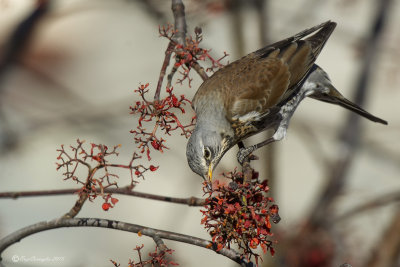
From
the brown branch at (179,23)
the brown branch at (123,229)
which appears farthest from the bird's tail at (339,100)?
the brown branch at (123,229)

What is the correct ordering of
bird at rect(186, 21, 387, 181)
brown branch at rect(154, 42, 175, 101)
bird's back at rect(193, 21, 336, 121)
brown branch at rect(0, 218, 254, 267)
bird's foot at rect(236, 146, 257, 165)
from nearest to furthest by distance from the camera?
brown branch at rect(0, 218, 254, 267) < brown branch at rect(154, 42, 175, 101) < bird's foot at rect(236, 146, 257, 165) < bird at rect(186, 21, 387, 181) < bird's back at rect(193, 21, 336, 121)

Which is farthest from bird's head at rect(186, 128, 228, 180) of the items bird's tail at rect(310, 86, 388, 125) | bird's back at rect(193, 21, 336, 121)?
bird's tail at rect(310, 86, 388, 125)

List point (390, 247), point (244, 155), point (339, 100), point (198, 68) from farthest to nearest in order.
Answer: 1. point (390, 247)
2. point (339, 100)
3. point (198, 68)
4. point (244, 155)

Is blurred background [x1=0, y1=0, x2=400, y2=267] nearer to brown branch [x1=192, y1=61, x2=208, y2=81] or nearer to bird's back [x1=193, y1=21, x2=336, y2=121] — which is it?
bird's back [x1=193, y1=21, x2=336, y2=121]

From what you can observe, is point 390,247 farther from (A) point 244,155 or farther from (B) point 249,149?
(A) point 244,155

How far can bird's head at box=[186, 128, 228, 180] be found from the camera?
3102 millimetres

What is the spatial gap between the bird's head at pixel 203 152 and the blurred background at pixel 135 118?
320cm

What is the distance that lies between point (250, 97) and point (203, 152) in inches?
24.0

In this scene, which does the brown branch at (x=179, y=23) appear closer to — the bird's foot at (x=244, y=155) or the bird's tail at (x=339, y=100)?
the bird's foot at (x=244, y=155)

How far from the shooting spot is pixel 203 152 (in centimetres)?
313

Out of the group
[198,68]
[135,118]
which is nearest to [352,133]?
[135,118]

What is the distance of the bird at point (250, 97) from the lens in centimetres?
329

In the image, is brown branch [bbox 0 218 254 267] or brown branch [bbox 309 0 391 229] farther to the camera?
brown branch [bbox 309 0 391 229]

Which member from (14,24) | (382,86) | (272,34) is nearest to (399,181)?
(382,86)
